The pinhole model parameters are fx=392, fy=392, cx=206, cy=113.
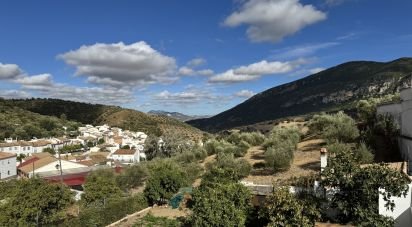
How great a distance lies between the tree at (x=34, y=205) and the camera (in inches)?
862

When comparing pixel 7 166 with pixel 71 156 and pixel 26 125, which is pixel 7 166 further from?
pixel 26 125

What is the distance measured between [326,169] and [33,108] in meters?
148

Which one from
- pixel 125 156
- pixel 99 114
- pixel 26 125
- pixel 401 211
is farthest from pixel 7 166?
pixel 99 114

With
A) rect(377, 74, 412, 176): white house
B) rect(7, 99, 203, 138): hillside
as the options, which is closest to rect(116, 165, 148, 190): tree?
rect(377, 74, 412, 176): white house

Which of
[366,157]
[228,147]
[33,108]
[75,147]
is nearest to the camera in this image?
[366,157]

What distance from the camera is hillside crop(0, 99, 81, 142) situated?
322 ft

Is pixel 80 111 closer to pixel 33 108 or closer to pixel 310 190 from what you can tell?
pixel 33 108

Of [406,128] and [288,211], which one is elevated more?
[406,128]

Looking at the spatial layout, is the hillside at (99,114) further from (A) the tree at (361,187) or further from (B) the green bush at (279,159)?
(A) the tree at (361,187)

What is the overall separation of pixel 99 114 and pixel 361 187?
14140 cm

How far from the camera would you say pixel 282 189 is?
12.9 meters

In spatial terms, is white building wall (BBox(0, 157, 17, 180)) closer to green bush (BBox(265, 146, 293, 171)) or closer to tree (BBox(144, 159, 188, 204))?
tree (BBox(144, 159, 188, 204))

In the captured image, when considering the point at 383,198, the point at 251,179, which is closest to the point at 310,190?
the point at 383,198

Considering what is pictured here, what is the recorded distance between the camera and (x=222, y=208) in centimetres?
1402
